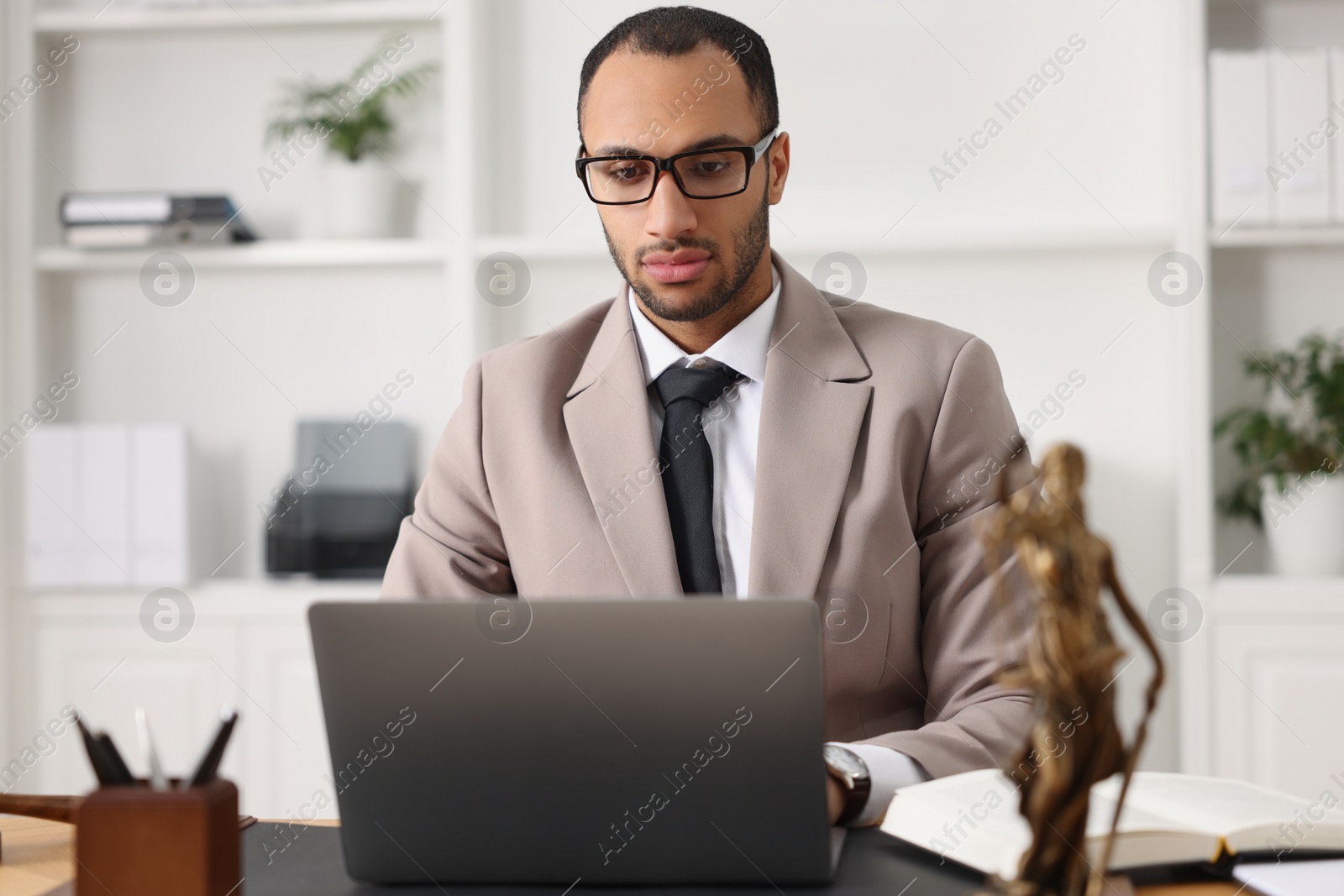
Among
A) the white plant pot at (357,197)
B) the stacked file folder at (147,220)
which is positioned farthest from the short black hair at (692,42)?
the stacked file folder at (147,220)

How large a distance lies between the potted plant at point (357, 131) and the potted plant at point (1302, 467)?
190 cm

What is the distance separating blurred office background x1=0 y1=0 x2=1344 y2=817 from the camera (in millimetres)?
2248

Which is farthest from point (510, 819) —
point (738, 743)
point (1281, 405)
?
point (1281, 405)

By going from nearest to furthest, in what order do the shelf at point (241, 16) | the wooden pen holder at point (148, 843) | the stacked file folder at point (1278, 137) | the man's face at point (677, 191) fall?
the wooden pen holder at point (148, 843)
the man's face at point (677, 191)
the stacked file folder at point (1278, 137)
the shelf at point (241, 16)

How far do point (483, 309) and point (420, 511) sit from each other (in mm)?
1039

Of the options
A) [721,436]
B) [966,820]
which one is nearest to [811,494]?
[721,436]

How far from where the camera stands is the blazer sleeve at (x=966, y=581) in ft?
3.61

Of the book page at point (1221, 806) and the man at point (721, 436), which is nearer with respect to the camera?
the book page at point (1221, 806)

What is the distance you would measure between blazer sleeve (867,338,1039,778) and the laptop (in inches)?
14.3

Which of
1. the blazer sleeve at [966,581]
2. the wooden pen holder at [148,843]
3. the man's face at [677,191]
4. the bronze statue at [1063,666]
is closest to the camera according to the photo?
the bronze statue at [1063,666]

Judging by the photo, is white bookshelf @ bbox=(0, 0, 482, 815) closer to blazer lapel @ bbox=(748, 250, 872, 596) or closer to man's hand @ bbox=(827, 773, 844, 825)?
blazer lapel @ bbox=(748, 250, 872, 596)

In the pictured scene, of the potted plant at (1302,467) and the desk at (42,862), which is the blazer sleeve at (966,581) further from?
the potted plant at (1302,467)

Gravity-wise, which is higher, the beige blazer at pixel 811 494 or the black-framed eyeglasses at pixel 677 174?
the black-framed eyeglasses at pixel 677 174

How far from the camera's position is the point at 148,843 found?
2.11ft
